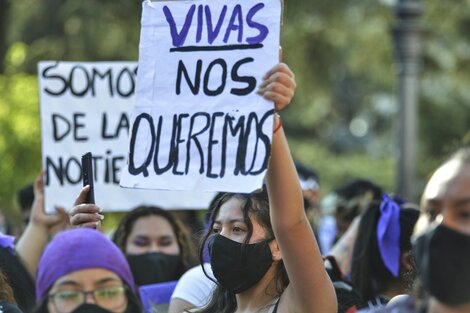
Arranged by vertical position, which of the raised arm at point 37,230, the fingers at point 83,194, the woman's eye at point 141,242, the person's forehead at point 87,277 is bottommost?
the woman's eye at point 141,242

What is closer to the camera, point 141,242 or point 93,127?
point 141,242

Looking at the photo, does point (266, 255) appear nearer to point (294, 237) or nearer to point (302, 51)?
point (294, 237)

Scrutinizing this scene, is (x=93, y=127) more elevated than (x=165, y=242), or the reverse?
(x=93, y=127)

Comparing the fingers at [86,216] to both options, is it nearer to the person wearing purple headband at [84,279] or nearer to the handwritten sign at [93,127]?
the person wearing purple headband at [84,279]

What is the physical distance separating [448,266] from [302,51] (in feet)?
50.1

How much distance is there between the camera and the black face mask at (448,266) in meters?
2.96

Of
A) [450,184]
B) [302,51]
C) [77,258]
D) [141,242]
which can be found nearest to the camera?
[450,184]

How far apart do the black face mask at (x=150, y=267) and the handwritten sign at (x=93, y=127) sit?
52 centimetres

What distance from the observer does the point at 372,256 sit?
18.0 feet

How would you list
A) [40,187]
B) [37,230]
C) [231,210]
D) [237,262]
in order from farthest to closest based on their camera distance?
[40,187] → [37,230] → [231,210] → [237,262]

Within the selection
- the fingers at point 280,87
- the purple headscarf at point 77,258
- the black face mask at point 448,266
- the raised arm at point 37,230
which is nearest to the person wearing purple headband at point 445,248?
the black face mask at point 448,266

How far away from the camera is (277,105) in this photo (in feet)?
11.6

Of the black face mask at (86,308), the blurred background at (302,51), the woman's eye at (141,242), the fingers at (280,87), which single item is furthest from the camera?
the blurred background at (302,51)

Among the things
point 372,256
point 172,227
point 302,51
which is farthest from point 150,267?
point 302,51
